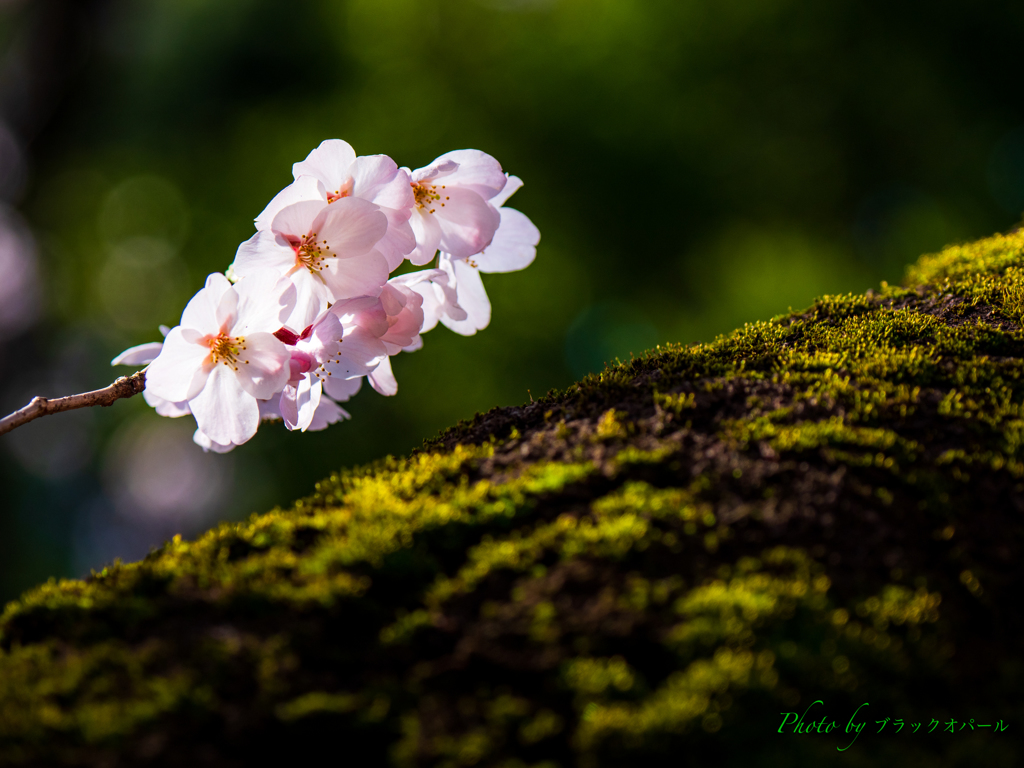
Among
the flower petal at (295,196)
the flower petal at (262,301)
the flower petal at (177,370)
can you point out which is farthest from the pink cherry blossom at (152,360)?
the flower petal at (295,196)

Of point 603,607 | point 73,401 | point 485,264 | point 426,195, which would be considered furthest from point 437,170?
point 603,607

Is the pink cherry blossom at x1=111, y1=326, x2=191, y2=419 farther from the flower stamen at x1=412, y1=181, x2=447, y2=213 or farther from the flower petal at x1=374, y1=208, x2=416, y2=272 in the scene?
the flower stamen at x1=412, y1=181, x2=447, y2=213

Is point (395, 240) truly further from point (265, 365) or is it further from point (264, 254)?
point (265, 365)

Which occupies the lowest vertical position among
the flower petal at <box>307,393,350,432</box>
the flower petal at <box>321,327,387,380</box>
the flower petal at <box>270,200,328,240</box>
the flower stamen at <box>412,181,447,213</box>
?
the flower petal at <box>321,327,387,380</box>

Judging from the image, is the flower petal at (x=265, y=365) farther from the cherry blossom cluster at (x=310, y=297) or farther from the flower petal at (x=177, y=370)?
the flower petal at (x=177, y=370)

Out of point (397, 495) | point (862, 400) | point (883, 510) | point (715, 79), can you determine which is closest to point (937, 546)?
point (883, 510)

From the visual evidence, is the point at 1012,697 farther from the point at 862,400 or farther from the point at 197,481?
the point at 197,481

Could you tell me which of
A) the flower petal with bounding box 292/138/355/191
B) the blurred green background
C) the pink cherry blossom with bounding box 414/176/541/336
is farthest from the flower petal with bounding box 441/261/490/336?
the blurred green background
